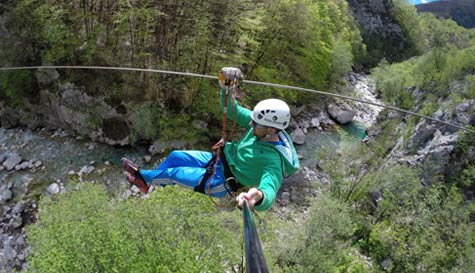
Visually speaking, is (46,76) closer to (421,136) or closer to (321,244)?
(321,244)

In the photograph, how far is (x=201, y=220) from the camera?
966 centimetres

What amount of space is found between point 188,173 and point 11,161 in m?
11.7

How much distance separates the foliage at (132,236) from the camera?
27.5 ft

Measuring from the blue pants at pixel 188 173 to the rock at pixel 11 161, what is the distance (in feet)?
35.4

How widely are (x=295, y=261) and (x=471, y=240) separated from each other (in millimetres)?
5349

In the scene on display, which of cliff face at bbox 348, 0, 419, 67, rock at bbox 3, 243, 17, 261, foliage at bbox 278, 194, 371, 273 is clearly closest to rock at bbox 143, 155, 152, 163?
rock at bbox 3, 243, 17, 261

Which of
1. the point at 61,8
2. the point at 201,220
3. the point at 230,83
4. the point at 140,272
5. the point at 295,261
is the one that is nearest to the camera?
the point at 230,83

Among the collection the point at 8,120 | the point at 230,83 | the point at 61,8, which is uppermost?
the point at 230,83

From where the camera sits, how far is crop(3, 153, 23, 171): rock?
12.5m

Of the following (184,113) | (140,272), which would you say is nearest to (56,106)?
(184,113)

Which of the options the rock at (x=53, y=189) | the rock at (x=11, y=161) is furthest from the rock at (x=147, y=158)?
the rock at (x=11, y=161)

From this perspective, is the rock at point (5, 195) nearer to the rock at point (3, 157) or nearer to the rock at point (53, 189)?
the rock at point (53, 189)

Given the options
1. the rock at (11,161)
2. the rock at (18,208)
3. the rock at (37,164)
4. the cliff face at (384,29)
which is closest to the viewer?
the rock at (18,208)

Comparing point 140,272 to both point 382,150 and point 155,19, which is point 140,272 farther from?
point 382,150
